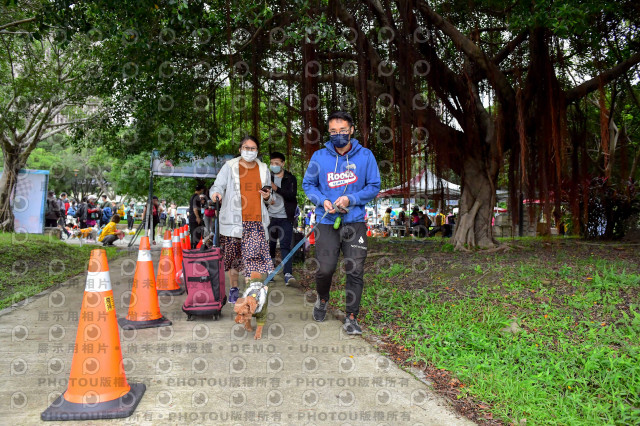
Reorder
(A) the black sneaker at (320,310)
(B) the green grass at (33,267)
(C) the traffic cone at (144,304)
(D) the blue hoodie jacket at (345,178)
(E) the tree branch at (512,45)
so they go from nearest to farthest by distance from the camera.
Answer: (D) the blue hoodie jacket at (345,178) < (C) the traffic cone at (144,304) < (A) the black sneaker at (320,310) < (B) the green grass at (33,267) < (E) the tree branch at (512,45)

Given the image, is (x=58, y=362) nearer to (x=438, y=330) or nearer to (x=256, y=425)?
(x=256, y=425)

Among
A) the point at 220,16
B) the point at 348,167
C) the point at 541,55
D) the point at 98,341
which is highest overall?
the point at 220,16

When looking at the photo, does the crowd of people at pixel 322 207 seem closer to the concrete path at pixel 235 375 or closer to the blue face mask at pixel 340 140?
the blue face mask at pixel 340 140

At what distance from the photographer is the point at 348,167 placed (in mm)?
4273

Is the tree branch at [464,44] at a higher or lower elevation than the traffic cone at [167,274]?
higher

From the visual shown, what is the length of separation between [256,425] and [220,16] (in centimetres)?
707

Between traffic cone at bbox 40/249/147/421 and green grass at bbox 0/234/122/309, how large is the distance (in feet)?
10.5

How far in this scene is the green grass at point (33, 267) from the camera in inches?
252

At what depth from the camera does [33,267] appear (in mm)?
8719

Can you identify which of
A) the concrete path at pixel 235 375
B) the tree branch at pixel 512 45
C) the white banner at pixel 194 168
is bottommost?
the concrete path at pixel 235 375

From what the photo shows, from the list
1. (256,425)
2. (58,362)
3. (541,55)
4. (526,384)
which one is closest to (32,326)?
(58,362)

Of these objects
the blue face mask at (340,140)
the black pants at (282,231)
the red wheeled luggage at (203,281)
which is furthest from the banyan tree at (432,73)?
the red wheeled luggage at (203,281)

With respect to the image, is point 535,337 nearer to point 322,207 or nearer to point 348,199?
point 348,199

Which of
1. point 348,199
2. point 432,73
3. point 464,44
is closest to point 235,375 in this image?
point 348,199
